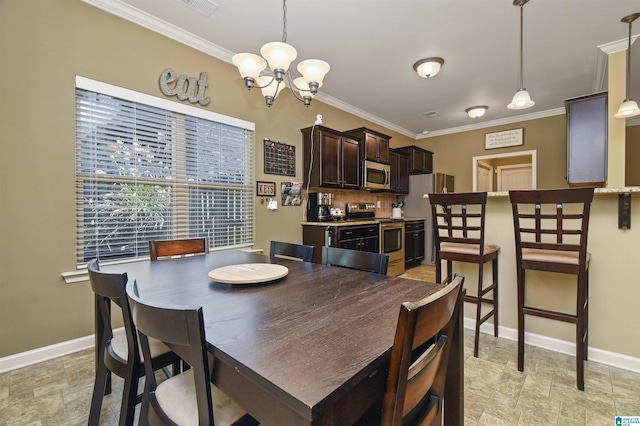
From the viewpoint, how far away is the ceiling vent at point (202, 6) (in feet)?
7.71


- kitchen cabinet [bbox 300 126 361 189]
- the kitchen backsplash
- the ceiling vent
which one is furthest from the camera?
the kitchen backsplash

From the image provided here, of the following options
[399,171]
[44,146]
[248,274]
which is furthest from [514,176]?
[44,146]

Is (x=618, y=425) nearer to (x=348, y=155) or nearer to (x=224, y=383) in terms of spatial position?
(x=224, y=383)

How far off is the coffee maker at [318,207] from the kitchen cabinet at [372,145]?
1105 mm

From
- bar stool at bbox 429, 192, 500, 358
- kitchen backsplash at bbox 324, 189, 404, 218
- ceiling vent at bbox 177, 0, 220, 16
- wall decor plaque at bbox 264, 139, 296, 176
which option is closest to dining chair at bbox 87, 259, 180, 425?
bar stool at bbox 429, 192, 500, 358

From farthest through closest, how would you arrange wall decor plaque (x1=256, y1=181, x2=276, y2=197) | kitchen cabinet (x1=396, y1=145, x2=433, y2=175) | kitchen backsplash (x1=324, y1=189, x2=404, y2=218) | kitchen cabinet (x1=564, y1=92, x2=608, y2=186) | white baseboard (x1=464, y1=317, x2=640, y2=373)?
kitchen cabinet (x1=396, y1=145, x2=433, y2=175)
kitchen backsplash (x1=324, y1=189, x2=404, y2=218)
wall decor plaque (x1=256, y1=181, x2=276, y2=197)
kitchen cabinet (x1=564, y1=92, x2=608, y2=186)
white baseboard (x1=464, y1=317, x2=640, y2=373)

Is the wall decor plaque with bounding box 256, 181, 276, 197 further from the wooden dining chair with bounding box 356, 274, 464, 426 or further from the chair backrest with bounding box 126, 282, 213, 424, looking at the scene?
the wooden dining chair with bounding box 356, 274, 464, 426

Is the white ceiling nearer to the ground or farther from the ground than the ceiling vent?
farther from the ground

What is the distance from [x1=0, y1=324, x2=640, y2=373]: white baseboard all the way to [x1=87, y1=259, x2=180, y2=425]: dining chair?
3.85 ft

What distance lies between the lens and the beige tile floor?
4.92 feet

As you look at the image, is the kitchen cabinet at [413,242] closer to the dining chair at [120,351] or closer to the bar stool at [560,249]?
the bar stool at [560,249]

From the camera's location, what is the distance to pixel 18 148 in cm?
198

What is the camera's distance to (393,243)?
15.4 feet

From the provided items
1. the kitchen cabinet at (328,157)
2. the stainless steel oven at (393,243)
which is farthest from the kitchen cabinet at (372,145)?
the stainless steel oven at (393,243)
